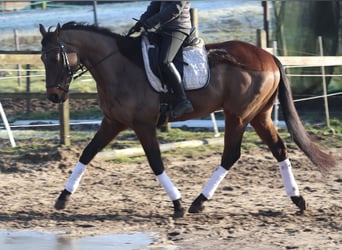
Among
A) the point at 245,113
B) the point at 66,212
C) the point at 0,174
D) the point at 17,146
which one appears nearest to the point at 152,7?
the point at 245,113

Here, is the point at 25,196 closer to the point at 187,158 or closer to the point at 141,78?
the point at 141,78

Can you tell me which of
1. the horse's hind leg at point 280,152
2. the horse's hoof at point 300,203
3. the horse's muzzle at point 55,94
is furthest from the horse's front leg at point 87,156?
the horse's hoof at point 300,203

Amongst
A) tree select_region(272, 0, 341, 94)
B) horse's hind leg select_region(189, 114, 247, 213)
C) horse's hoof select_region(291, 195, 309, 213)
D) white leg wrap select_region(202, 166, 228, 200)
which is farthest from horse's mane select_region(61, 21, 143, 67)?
tree select_region(272, 0, 341, 94)

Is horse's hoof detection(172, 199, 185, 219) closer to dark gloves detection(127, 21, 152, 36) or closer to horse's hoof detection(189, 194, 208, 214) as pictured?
horse's hoof detection(189, 194, 208, 214)

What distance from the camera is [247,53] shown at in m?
8.46

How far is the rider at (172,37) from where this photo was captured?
8070 mm

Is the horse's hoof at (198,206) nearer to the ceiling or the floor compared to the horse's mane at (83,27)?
nearer to the floor

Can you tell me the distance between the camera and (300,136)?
845 cm

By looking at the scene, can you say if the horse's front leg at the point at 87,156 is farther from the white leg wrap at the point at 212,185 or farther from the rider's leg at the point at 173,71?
the white leg wrap at the point at 212,185

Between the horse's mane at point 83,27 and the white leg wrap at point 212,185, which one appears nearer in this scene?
the white leg wrap at point 212,185

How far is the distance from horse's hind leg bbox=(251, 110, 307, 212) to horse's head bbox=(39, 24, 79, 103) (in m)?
2.04

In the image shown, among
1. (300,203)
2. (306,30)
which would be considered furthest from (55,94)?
(306,30)

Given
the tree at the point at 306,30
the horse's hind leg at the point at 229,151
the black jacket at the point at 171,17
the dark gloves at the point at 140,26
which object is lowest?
the tree at the point at 306,30

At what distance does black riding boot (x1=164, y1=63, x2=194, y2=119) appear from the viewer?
8.05m
